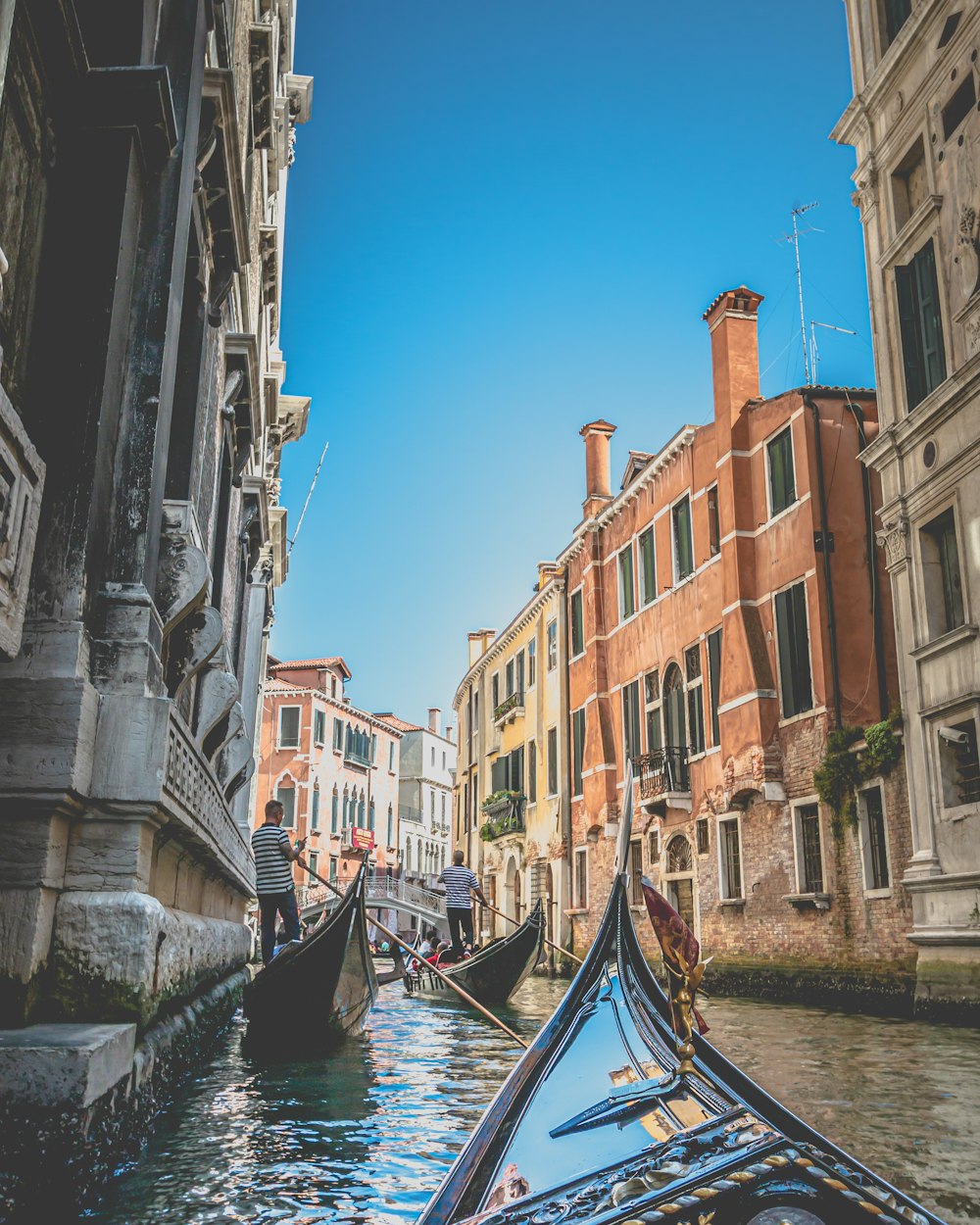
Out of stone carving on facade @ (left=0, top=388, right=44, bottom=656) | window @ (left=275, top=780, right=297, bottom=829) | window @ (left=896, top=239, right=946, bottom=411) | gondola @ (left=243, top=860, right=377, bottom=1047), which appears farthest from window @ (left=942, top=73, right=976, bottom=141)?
window @ (left=275, top=780, right=297, bottom=829)

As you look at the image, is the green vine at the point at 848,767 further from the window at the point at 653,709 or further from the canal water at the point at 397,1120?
the window at the point at 653,709

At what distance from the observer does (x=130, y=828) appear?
9.43 feet

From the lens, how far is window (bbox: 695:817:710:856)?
13.3 metres

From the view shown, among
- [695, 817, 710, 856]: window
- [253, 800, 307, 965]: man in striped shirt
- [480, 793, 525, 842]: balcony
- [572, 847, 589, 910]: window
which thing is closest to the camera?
[253, 800, 307, 965]: man in striped shirt

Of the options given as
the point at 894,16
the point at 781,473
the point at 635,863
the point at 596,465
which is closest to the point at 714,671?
the point at 781,473

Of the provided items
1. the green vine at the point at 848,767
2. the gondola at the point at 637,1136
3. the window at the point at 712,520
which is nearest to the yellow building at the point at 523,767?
the window at the point at 712,520

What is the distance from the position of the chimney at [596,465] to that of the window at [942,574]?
8879 mm

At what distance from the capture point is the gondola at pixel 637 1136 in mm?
1401

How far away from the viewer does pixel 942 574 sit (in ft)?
30.3

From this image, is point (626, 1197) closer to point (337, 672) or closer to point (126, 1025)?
point (126, 1025)

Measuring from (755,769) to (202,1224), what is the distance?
9.99 m

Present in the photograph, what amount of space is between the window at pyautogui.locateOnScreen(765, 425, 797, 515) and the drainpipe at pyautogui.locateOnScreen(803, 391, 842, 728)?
0.38 meters

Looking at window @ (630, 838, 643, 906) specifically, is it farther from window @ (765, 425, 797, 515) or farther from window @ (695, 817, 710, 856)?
window @ (765, 425, 797, 515)

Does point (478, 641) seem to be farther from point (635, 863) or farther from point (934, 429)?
point (934, 429)
